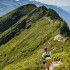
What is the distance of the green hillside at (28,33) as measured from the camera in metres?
72.6

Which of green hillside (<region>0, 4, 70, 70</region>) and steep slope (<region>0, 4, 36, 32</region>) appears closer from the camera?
green hillside (<region>0, 4, 70, 70</region>)

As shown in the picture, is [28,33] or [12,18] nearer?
[28,33]

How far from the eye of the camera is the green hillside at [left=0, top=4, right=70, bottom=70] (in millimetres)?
72625

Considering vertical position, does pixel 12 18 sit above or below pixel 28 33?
above

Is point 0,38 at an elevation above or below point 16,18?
below

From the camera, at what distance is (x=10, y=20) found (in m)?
167

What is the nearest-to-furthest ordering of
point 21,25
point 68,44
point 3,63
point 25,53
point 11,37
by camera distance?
point 68,44, point 25,53, point 3,63, point 11,37, point 21,25

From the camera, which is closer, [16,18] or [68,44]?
[68,44]

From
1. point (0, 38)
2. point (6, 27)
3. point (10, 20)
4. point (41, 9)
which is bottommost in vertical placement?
point (0, 38)

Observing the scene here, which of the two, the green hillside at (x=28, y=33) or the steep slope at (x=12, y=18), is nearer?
the green hillside at (x=28, y=33)

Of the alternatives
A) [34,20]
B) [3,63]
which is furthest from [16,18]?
[3,63]

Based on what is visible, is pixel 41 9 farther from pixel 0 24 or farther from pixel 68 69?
pixel 68 69

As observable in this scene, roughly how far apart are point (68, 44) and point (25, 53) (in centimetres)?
3793

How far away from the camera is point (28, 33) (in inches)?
4459
